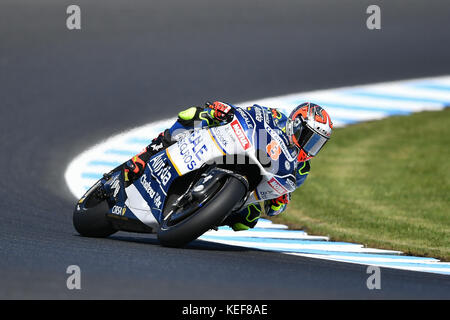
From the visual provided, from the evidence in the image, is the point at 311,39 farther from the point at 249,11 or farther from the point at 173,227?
the point at 173,227

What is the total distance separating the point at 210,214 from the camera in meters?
6.90

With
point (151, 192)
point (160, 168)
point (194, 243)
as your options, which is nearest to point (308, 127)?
point (160, 168)

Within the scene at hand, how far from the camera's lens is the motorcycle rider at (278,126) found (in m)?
7.53

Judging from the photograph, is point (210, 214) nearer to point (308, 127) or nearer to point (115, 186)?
point (308, 127)

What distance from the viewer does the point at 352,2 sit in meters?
19.1

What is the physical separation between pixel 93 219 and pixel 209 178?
1626 mm

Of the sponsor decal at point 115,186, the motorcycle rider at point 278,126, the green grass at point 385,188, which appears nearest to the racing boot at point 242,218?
the motorcycle rider at point 278,126

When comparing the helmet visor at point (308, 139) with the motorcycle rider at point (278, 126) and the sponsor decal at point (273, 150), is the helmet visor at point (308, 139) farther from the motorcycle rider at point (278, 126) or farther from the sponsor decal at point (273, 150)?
the sponsor decal at point (273, 150)

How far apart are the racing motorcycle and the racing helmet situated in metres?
0.09

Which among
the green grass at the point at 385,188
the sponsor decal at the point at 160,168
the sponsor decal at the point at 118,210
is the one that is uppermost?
the sponsor decal at the point at 160,168

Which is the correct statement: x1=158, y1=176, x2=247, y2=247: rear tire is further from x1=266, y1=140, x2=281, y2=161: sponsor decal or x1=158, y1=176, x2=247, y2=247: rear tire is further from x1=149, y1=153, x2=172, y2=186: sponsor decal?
x1=149, y1=153, x2=172, y2=186: sponsor decal

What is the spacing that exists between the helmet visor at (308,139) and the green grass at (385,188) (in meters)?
2.21
